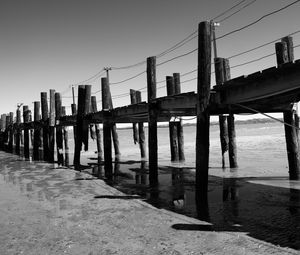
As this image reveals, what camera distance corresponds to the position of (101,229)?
664 centimetres

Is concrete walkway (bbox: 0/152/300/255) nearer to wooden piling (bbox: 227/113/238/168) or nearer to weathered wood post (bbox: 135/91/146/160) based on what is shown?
wooden piling (bbox: 227/113/238/168)

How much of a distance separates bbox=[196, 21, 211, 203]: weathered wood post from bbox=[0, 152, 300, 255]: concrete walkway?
1590 mm

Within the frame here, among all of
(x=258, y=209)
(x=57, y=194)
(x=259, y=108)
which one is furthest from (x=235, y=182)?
(x=57, y=194)

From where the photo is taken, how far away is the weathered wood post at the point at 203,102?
8469mm

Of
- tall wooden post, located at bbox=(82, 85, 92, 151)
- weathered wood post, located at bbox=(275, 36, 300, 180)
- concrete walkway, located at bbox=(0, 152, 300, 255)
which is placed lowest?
concrete walkway, located at bbox=(0, 152, 300, 255)

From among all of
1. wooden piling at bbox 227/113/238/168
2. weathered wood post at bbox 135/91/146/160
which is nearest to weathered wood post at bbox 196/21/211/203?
wooden piling at bbox 227/113/238/168

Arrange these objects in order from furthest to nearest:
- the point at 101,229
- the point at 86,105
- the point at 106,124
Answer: the point at 86,105, the point at 106,124, the point at 101,229

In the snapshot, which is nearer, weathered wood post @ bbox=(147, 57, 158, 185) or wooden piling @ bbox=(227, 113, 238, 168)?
weathered wood post @ bbox=(147, 57, 158, 185)

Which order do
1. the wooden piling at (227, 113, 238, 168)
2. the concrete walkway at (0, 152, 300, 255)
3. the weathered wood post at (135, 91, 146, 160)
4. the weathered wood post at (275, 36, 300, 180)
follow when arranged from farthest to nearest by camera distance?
the weathered wood post at (135, 91, 146, 160) → the wooden piling at (227, 113, 238, 168) → the weathered wood post at (275, 36, 300, 180) → the concrete walkway at (0, 152, 300, 255)

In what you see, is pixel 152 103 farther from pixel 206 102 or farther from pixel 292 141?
pixel 292 141

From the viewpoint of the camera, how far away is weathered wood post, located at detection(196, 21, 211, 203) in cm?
847

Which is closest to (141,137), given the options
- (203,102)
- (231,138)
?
(231,138)

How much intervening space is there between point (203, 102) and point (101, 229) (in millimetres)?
4303

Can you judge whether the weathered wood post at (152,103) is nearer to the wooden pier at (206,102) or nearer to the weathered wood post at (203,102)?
the wooden pier at (206,102)
